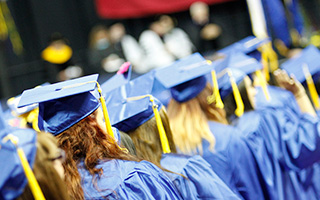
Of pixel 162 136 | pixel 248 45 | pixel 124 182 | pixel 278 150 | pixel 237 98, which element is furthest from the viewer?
pixel 248 45

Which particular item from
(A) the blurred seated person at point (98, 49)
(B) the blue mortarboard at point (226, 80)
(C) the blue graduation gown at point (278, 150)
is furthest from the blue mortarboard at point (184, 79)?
(A) the blurred seated person at point (98, 49)

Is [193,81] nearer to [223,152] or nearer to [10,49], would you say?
[223,152]

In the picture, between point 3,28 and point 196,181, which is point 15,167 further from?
point 3,28

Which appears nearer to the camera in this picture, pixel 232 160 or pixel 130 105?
pixel 130 105

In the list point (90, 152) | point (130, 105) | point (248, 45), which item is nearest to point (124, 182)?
point (90, 152)

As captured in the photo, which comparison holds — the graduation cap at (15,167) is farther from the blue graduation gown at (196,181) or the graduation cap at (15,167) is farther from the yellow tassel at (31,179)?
the blue graduation gown at (196,181)

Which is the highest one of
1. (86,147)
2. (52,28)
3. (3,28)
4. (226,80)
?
(3,28)

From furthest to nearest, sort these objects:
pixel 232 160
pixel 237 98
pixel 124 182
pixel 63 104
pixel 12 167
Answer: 1. pixel 237 98
2. pixel 232 160
3. pixel 63 104
4. pixel 124 182
5. pixel 12 167

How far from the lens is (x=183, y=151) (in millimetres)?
2105

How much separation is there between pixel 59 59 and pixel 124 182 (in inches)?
224

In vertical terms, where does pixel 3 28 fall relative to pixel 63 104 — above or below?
above

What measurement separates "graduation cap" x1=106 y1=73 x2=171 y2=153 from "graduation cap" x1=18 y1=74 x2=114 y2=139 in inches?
12.0

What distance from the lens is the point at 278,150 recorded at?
2.35m

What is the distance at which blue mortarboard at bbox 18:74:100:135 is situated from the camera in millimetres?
1429
